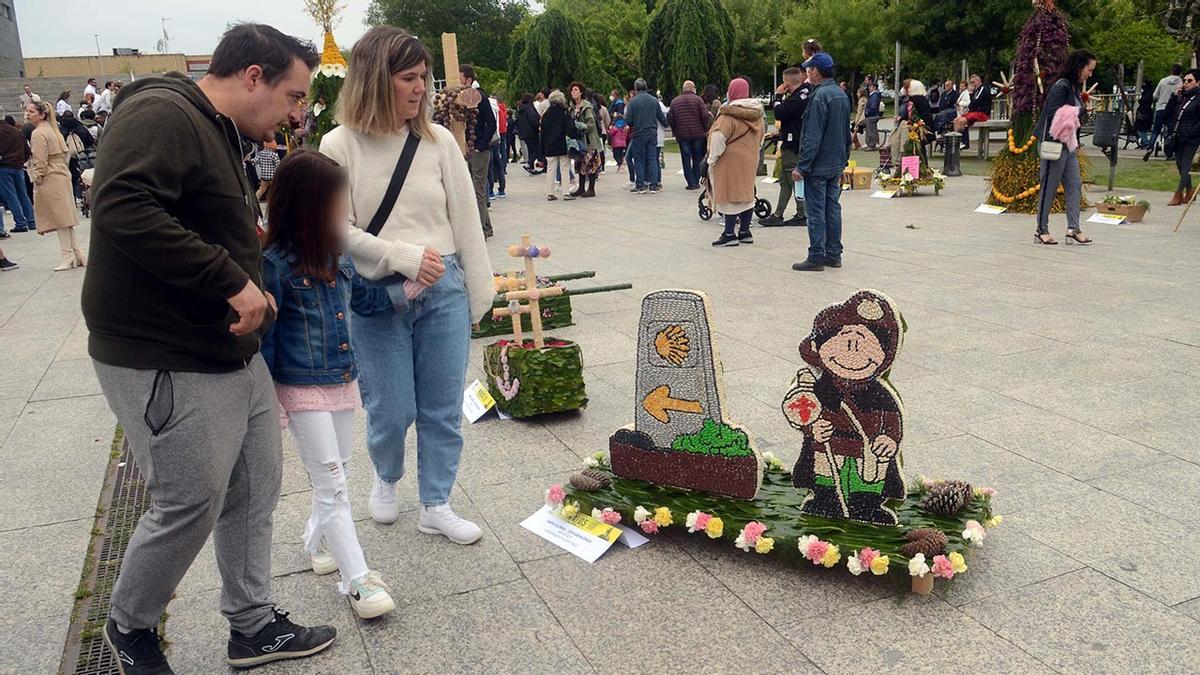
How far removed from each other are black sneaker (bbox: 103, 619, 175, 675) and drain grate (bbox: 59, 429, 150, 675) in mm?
346

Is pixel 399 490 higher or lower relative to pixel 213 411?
lower

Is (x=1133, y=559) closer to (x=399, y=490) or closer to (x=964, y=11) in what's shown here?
(x=399, y=490)

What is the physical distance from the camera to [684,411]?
344 cm

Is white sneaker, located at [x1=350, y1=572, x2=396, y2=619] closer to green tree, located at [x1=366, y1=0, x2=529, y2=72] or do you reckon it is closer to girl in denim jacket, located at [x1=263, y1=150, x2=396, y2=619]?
girl in denim jacket, located at [x1=263, y1=150, x2=396, y2=619]

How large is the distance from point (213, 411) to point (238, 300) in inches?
12.9

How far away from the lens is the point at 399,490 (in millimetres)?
3988

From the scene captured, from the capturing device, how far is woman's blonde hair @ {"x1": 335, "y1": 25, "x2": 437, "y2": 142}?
3064 millimetres

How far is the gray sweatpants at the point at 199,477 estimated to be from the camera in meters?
2.29

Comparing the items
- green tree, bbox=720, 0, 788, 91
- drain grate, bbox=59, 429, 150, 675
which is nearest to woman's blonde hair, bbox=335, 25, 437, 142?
drain grate, bbox=59, 429, 150, 675

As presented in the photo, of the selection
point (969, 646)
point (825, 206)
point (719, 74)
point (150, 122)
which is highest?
point (719, 74)

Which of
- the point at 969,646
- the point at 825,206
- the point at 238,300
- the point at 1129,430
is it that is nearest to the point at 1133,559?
the point at 969,646

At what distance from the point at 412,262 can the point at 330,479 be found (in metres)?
0.75

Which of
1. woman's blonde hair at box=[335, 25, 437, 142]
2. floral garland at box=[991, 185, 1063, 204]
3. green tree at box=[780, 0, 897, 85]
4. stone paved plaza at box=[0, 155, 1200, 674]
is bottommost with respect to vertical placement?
stone paved plaza at box=[0, 155, 1200, 674]

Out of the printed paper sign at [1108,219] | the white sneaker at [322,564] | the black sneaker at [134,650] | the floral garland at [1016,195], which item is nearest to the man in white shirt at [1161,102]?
the floral garland at [1016,195]
